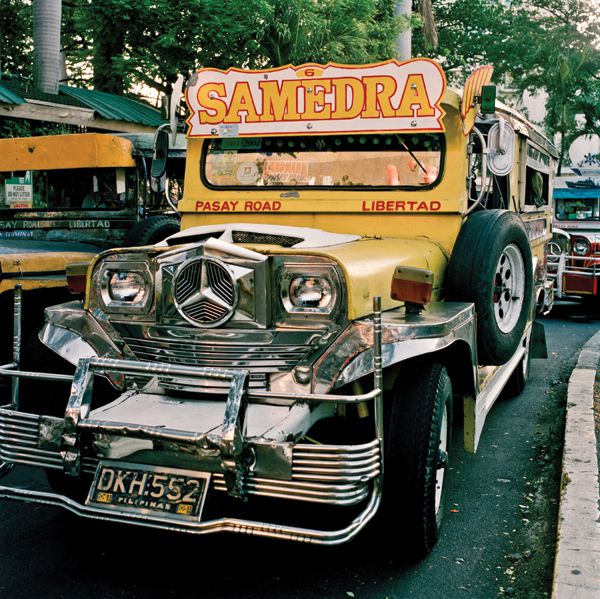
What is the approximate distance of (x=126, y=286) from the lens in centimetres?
354

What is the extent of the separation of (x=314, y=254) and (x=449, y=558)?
1.58m

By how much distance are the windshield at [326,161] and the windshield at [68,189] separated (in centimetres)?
279

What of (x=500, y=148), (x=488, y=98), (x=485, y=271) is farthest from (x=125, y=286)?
(x=500, y=148)

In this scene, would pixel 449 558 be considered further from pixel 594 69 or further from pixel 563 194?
pixel 594 69

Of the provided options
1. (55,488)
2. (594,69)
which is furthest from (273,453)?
(594,69)

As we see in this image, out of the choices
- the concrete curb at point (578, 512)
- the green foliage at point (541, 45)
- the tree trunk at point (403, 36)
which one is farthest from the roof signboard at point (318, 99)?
the green foliage at point (541, 45)

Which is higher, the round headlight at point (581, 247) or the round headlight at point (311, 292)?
the round headlight at point (581, 247)

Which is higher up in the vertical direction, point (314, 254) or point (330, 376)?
point (314, 254)

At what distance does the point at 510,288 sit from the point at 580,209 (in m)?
8.71

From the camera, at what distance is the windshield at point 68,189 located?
7.53 meters

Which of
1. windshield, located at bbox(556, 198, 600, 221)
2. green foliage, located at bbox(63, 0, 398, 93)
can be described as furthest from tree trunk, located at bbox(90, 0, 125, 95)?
windshield, located at bbox(556, 198, 600, 221)

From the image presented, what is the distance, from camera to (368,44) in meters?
14.9

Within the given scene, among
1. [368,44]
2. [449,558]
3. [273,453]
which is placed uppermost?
[368,44]

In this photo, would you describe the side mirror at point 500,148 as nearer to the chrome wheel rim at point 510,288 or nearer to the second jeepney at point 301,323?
the second jeepney at point 301,323
